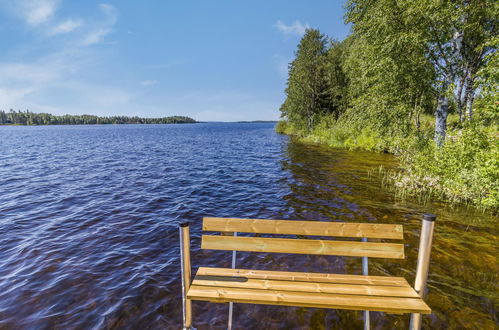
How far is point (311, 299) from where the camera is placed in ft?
9.61

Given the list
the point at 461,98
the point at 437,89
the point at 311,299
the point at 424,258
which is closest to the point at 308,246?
the point at 311,299

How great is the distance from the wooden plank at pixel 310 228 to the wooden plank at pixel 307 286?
2.18 ft

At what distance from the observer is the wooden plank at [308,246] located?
334cm

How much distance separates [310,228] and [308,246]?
27 cm

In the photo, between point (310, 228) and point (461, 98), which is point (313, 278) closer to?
point (310, 228)

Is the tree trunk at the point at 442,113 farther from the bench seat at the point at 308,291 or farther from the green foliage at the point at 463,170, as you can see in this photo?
the bench seat at the point at 308,291

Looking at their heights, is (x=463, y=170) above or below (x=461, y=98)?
below

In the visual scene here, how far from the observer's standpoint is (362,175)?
49.2 feet

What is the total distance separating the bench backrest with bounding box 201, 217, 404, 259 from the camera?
334 centimetres

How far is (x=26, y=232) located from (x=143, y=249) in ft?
14.6

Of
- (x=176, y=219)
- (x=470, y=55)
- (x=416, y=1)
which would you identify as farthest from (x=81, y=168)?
(x=470, y=55)

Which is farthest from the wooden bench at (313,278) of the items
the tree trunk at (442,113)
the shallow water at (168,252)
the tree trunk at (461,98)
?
the tree trunk at (461,98)

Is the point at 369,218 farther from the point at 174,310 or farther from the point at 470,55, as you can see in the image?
the point at 470,55

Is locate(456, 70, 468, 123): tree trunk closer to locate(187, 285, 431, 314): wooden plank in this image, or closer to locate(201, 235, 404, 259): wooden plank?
locate(201, 235, 404, 259): wooden plank
